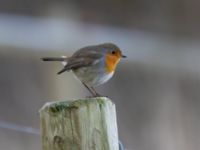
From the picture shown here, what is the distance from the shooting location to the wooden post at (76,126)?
9.72 ft

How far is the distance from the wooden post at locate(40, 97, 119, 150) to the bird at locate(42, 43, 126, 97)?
1.68 meters

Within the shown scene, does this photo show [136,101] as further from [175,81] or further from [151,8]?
[151,8]

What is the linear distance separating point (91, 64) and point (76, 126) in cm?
189

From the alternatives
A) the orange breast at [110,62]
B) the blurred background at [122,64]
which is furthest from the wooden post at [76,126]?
the blurred background at [122,64]

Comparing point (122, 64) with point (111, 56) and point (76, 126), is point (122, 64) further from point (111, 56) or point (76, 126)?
point (76, 126)

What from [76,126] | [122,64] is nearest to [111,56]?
[76,126]

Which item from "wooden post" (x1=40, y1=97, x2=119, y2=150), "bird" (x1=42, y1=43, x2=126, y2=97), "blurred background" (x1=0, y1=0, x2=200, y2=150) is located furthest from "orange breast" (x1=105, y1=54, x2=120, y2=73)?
"blurred background" (x1=0, y1=0, x2=200, y2=150)

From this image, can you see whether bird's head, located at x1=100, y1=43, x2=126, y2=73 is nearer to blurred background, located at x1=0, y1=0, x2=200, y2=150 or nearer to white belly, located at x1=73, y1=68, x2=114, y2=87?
white belly, located at x1=73, y1=68, x2=114, y2=87

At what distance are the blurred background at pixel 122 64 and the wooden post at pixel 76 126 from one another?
4255 millimetres

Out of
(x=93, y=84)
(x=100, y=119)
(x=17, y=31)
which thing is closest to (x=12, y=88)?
(x=17, y=31)

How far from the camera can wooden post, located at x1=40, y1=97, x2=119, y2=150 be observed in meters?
2.96

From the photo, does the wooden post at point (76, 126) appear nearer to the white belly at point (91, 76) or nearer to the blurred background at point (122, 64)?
the white belly at point (91, 76)

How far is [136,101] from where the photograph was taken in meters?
8.59

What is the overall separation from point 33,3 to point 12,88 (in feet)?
5.75
